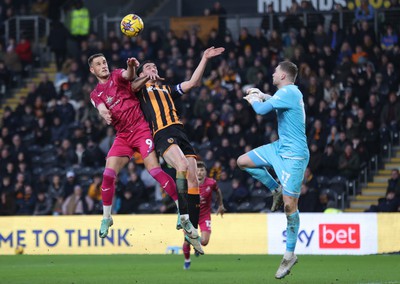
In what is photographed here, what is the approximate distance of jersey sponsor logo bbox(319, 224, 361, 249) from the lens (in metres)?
21.2

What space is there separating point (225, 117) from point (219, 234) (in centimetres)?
421

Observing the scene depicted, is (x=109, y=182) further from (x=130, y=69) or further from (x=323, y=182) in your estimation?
(x=323, y=182)

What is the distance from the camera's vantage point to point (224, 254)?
72.0ft

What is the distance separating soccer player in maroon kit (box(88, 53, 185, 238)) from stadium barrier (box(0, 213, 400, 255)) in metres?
7.63

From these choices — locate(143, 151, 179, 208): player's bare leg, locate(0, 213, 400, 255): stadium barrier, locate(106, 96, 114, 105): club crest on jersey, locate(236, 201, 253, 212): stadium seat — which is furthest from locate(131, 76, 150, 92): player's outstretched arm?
locate(236, 201, 253, 212): stadium seat

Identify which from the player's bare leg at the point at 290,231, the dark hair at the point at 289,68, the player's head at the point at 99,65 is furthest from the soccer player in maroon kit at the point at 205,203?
the dark hair at the point at 289,68

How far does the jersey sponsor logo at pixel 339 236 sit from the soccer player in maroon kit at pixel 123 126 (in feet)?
25.6

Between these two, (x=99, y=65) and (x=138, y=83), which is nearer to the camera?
(x=138, y=83)

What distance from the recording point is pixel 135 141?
1430 centimetres

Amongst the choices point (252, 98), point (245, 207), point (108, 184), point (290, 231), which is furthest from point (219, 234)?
point (252, 98)

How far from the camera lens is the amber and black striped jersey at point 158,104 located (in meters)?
13.9
